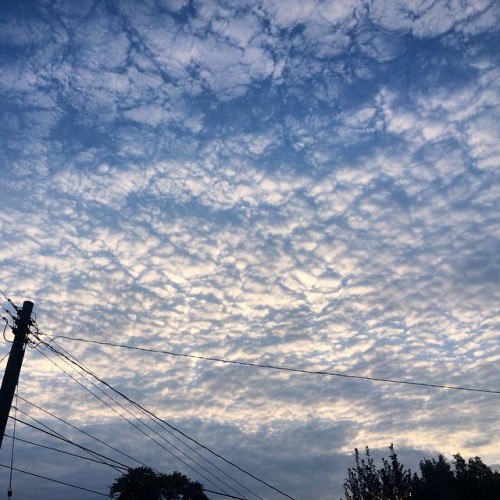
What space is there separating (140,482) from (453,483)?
192ft

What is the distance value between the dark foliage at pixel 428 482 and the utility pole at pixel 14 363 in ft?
128

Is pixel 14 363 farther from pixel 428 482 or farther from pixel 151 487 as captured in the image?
pixel 428 482

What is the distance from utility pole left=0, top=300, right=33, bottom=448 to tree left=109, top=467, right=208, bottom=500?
44.3 meters

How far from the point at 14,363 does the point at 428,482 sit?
89.7 meters

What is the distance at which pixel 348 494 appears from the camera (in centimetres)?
4772

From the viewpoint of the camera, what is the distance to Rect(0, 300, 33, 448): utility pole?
33.1ft

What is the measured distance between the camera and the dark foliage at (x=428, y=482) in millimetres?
38969

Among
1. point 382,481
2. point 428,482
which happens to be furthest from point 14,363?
point 428,482

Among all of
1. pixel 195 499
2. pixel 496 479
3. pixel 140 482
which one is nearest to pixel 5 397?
pixel 140 482

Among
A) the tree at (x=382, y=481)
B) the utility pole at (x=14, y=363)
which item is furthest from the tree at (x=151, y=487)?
the utility pole at (x=14, y=363)

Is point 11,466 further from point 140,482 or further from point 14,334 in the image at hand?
point 140,482

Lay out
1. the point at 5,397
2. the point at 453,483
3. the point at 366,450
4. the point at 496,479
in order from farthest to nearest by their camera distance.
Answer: the point at 453,483
the point at 496,479
the point at 366,450
the point at 5,397

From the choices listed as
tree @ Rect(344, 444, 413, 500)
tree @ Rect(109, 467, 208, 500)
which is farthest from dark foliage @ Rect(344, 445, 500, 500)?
tree @ Rect(109, 467, 208, 500)

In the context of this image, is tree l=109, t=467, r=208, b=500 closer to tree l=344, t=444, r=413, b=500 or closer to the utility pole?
tree l=344, t=444, r=413, b=500
